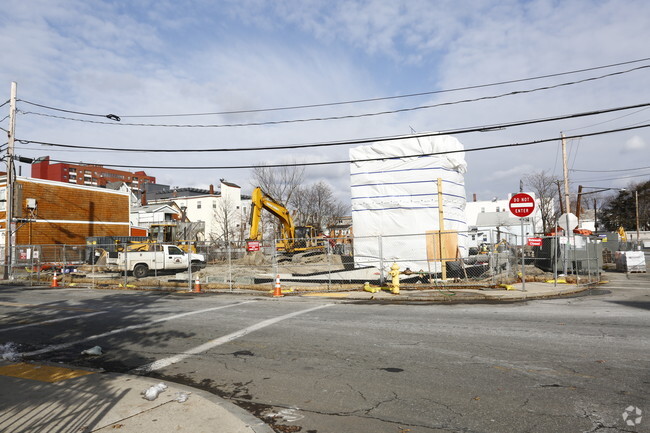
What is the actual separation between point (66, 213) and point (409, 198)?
109ft

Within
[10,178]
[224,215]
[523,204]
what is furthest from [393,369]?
[224,215]

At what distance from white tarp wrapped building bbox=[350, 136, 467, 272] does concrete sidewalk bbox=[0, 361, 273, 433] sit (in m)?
17.0

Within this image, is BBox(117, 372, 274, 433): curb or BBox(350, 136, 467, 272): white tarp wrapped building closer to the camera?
BBox(117, 372, 274, 433): curb

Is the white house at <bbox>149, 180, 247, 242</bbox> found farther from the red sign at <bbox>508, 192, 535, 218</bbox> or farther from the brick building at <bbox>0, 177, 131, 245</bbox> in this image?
the red sign at <bbox>508, 192, 535, 218</bbox>

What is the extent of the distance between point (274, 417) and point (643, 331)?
729cm

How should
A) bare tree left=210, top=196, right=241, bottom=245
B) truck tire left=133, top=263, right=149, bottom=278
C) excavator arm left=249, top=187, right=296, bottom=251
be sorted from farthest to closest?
1. bare tree left=210, top=196, right=241, bottom=245
2. excavator arm left=249, top=187, right=296, bottom=251
3. truck tire left=133, top=263, right=149, bottom=278

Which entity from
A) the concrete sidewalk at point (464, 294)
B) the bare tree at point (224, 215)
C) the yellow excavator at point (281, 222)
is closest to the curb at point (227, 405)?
the concrete sidewalk at point (464, 294)

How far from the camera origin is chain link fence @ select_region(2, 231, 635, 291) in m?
18.3

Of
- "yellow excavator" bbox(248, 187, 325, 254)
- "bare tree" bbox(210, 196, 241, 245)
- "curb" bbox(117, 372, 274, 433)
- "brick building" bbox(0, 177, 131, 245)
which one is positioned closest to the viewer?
"curb" bbox(117, 372, 274, 433)

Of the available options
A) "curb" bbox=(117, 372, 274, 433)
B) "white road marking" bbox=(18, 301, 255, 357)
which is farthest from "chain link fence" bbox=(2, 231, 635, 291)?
"curb" bbox=(117, 372, 274, 433)

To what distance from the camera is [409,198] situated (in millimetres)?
22734

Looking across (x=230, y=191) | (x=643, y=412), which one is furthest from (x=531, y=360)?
(x=230, y=191)

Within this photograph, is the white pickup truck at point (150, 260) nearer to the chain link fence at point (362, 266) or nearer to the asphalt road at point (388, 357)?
the chain link fence at point (362, 266)

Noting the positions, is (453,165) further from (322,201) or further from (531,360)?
(322,201)
